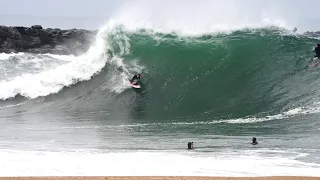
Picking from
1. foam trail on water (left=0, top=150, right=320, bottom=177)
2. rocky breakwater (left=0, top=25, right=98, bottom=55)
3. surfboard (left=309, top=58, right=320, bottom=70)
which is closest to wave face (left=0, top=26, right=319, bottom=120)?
surfboard (left=309, top=58, right=320, bottom=70)

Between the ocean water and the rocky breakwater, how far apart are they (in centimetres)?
1725

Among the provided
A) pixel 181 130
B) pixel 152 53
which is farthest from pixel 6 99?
pixel 181 130

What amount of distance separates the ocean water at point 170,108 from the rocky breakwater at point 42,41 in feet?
56.6

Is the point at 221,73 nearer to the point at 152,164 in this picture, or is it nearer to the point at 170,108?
the point at 170,108

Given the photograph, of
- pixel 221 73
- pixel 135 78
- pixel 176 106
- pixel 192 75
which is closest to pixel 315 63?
pixel 221 73

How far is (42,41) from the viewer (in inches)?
2132

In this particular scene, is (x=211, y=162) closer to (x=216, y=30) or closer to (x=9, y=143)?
(x=9, y=143)

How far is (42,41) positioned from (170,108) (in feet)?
120

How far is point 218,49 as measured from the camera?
87.9 ft

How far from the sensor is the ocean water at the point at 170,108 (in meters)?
13.4

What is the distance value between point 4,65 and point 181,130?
20.5 meters

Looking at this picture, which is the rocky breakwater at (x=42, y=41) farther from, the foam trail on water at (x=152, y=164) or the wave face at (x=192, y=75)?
the foam trail on water at (x=152, y=164)

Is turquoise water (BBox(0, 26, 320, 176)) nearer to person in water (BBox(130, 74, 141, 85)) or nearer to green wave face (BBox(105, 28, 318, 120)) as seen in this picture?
green wave face (BBox(105, 28, 318, 120))

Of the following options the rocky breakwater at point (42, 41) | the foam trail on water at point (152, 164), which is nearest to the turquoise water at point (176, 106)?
the foam trail on water at point (152, 164)
